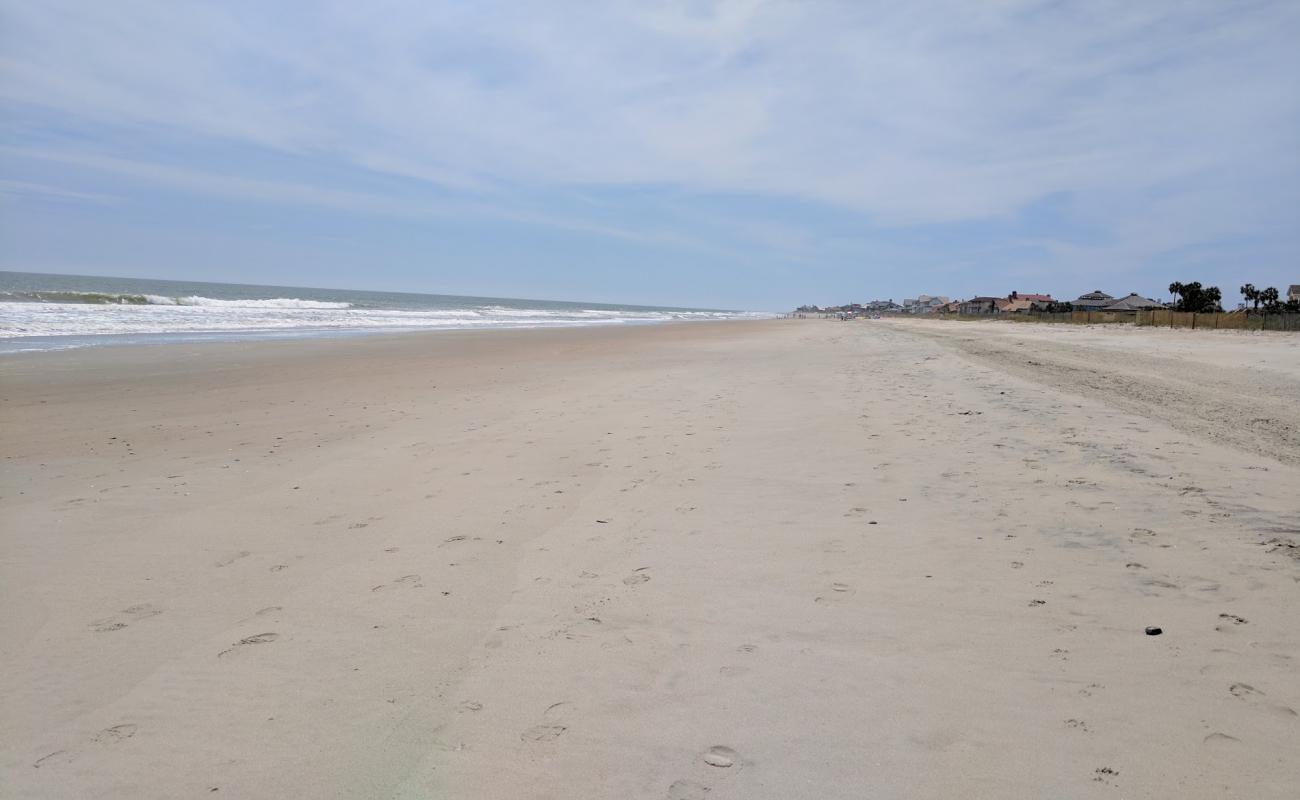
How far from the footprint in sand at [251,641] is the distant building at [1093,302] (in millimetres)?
83958

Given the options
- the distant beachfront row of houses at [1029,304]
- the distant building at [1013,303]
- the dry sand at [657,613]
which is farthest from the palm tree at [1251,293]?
the dry sand at [657,613]

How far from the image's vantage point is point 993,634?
9.33ft

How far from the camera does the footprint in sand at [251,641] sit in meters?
2.81

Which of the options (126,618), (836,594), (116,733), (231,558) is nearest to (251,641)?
(116,733)

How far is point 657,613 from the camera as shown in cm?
309

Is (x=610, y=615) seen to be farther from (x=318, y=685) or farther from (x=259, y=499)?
(x=259, y=499)

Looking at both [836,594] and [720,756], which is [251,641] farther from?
[836,594]

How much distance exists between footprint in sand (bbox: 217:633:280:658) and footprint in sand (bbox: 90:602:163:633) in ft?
1.94

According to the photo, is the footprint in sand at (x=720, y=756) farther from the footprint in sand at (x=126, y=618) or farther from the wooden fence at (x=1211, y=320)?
the wooden fence at (x=1211, y=320)

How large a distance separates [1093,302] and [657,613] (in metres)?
90.6

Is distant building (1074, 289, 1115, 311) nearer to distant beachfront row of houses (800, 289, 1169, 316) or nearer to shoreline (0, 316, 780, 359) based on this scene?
distant beachfront row of houses (800, 289, 1169, 316)

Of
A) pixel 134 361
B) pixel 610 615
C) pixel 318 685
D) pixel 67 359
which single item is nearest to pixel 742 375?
pixel 610 615

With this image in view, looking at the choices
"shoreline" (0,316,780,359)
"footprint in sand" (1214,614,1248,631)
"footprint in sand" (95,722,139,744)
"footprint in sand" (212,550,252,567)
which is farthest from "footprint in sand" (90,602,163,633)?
"shoreline" (0,316,780,359)

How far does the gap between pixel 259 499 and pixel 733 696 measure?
3.98 metres
